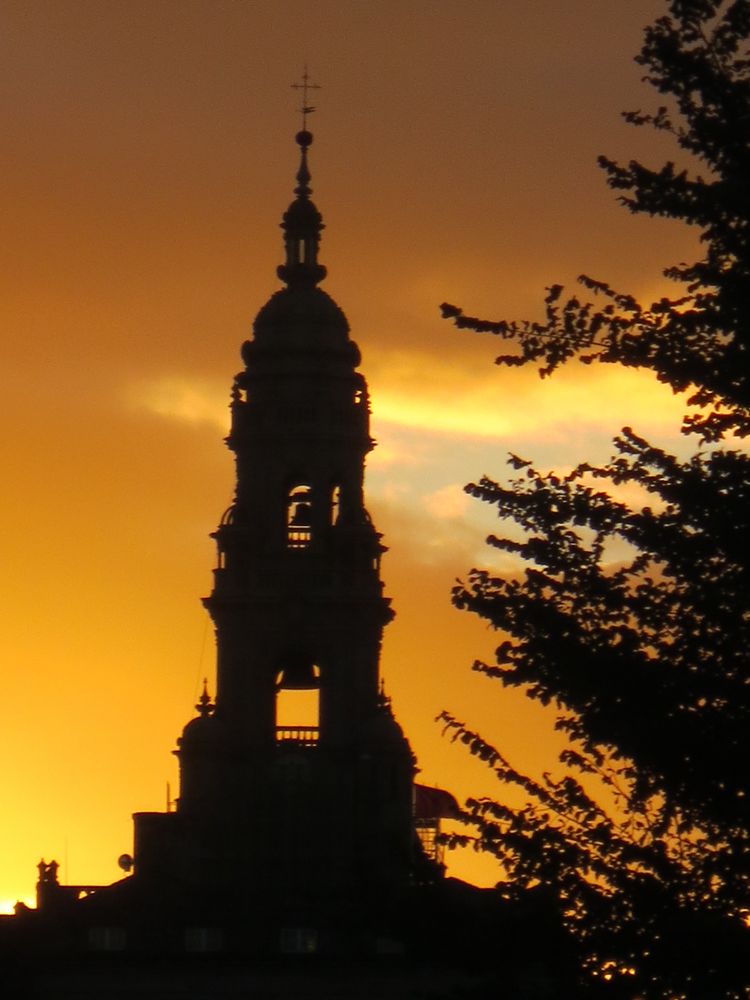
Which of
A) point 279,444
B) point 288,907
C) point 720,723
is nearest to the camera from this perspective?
point 720,723

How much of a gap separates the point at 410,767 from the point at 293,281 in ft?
54.5

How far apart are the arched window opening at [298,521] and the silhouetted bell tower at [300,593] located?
0.22 ft

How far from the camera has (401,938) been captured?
1658 inches

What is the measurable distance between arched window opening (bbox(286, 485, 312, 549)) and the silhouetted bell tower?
7 cm

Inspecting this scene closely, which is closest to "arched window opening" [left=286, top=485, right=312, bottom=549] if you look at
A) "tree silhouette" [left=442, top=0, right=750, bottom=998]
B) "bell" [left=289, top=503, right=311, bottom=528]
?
"bell" [left=289, top=503, right=311, bottom=528]

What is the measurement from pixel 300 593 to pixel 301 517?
2.89 meters

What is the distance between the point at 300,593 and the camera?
399ft

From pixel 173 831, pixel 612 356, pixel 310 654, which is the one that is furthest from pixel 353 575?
pixel 612 356

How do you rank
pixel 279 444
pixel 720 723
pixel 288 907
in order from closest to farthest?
pixel 720 723 < pixel 279 444 < pixel 288 907

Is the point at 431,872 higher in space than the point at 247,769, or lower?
lower

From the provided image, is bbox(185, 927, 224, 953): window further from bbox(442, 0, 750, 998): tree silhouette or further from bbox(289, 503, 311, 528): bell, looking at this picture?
bbox(442, 0, 750, 998): tree silhouette

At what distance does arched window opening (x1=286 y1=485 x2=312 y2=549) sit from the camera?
402 ft

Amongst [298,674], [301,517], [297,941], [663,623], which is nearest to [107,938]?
[297,941]

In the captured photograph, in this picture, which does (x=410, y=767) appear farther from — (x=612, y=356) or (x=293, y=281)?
(x=612, y=356)
